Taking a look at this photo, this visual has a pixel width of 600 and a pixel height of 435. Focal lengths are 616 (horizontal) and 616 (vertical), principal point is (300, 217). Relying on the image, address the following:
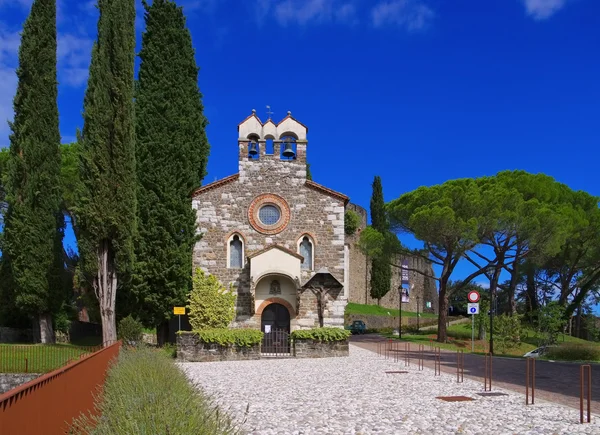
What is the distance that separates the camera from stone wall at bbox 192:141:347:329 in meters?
26.2

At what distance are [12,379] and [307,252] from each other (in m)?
13.1

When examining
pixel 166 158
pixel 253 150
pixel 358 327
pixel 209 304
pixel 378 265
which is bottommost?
pixel 358 327

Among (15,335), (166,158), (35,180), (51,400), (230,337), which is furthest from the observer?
(15,335)

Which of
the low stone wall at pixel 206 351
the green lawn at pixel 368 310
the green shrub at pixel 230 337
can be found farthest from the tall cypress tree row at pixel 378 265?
the low stone wall at pixel 206 351

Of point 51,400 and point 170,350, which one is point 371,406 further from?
point 170,350

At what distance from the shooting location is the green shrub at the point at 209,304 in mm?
25047

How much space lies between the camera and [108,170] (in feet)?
72.6

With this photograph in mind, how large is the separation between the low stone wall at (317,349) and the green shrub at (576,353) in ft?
26.8

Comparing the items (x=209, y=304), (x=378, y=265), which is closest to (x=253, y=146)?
(x=209, y=304)

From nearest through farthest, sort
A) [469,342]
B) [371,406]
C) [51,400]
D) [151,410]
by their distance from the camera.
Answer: [51,400] → [151,410] → [371,406] → [469,342]

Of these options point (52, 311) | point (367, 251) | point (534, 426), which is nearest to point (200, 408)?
point (534, 426)

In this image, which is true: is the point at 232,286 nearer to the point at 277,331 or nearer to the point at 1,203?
the point at 277,331

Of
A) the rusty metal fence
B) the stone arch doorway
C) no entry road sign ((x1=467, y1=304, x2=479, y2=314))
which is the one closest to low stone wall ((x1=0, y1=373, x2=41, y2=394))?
the rusty metal fence

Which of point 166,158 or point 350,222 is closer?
point 166,158
